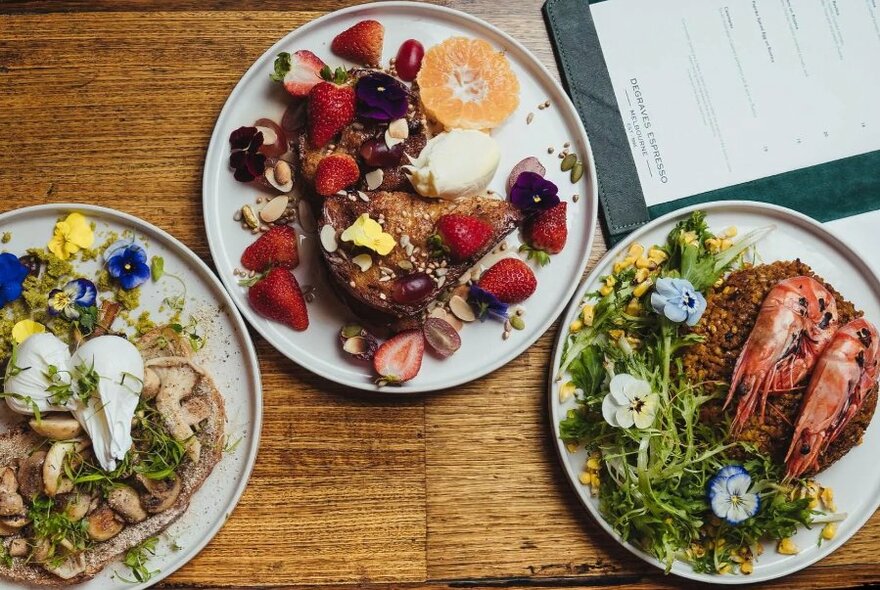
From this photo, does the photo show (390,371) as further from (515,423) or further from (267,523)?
(267,523)

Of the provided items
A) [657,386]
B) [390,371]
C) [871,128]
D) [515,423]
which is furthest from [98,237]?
[871,128]

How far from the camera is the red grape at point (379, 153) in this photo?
2.10 metres

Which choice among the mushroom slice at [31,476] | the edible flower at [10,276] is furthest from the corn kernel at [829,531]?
the edible flower at [10,276]

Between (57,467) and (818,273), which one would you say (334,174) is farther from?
(818,273)

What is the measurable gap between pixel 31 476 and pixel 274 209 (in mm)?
991

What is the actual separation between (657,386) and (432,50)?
119cm

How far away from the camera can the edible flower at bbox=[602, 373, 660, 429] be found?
6.84 ft

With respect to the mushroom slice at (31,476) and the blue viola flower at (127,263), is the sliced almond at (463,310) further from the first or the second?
the mushroom slice at (31,476)

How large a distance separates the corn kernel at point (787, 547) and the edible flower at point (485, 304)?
3.47 ft

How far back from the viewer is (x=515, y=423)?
2.30m

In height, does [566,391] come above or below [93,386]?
above

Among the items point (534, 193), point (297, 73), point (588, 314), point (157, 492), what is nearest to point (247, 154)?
point (297, 73)

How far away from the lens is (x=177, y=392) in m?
2.10

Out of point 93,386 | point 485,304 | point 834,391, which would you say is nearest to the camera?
point 93,386
